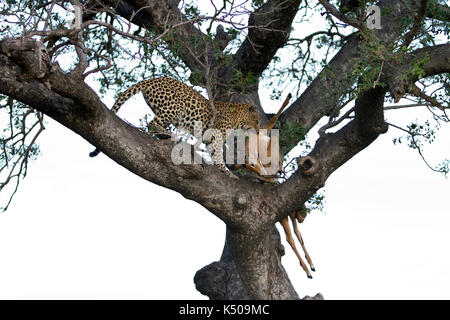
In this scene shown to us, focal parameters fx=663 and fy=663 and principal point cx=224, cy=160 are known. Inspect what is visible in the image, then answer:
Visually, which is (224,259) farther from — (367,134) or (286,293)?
(367,134)

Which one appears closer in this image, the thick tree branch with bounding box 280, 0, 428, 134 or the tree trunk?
the tree trunk

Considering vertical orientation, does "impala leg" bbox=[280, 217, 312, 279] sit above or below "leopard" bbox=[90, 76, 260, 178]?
below

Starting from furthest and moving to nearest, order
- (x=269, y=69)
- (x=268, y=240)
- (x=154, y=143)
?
(x=269, y=69), (x=268, y=240), (x=154, y=143)

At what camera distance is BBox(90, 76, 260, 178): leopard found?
722 centimetres

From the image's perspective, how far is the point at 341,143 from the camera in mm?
6844

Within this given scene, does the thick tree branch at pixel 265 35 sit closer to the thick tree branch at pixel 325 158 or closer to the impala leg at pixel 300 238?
the thick tree branch at pixel 325 158

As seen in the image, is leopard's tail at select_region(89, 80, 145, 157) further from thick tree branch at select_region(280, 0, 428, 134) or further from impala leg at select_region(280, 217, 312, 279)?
impala leg at select_region(280, 217, 312, 279)

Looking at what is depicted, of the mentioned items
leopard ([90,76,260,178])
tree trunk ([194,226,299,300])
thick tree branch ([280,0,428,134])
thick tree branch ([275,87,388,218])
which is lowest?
tree trunk ([194,226,299,300])

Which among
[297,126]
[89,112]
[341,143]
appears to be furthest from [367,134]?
[89,112]

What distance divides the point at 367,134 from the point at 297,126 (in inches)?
46.9

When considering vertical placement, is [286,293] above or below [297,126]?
below

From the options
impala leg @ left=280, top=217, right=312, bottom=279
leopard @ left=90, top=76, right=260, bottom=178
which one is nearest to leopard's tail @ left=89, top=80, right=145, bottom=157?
leopard @ left=90, top=76, right=260, bottom=178

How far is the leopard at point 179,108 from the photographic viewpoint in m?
7.22
